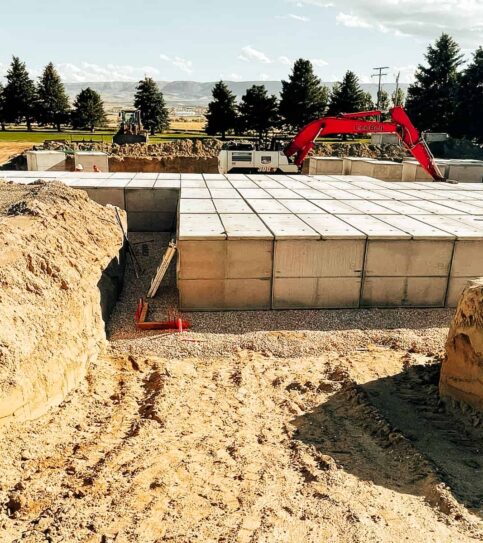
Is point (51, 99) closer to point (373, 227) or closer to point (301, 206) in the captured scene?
point (301, 206)

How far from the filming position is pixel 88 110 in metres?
64.8

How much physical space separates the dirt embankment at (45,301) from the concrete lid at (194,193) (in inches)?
188

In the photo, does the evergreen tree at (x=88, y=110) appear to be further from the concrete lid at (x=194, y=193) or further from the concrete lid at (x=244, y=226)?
the concrete lid at (x=244, y=226)

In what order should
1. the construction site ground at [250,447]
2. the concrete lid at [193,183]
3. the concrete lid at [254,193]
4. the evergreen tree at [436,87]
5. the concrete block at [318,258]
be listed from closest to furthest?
the construction site ground at [250,447] → the concrete block at [318,258] → the concrete lid at [254,193] → the concrete lid at [193,183] → the evergreen tree at [436,87]

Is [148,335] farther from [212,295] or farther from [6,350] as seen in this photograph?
[6,350]

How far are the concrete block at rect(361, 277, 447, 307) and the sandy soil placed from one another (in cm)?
3369

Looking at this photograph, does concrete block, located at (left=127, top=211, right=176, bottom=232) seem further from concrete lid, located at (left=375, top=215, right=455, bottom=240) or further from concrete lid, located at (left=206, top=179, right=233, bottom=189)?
concrete lid, located at (left=375, top=215, right=455, bottom=240)

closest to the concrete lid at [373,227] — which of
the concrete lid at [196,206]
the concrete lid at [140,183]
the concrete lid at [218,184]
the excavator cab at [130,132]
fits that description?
the concrete lid at [196,206]

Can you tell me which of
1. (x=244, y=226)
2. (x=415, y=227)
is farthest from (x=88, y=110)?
(x=415, y=227)

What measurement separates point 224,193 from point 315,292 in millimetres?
6924

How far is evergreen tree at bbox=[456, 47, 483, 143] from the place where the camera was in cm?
4775

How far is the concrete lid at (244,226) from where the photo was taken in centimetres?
1180

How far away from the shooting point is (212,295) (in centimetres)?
1197

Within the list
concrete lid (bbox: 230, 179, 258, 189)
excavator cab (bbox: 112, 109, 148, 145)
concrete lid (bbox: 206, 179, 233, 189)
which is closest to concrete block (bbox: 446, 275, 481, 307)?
concrete lid (bbox: 230, 179, 258, 189)
